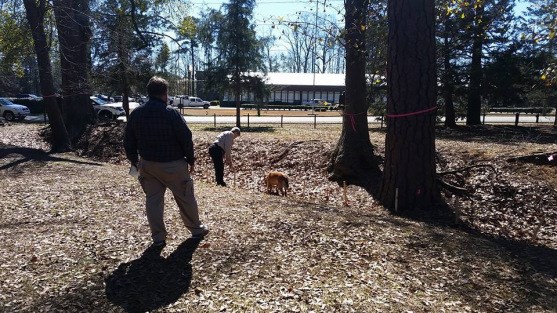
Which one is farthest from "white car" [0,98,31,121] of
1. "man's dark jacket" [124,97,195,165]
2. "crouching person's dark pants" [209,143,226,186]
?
"man's dark jacket" [124,97,195,165]

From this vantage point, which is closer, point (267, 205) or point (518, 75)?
point (267, 205)

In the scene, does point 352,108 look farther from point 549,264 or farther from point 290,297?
point 290,297

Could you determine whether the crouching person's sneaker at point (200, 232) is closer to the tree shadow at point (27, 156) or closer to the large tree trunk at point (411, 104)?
the large tree trunk at point (411, 104)

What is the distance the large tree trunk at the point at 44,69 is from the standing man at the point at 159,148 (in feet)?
33.6

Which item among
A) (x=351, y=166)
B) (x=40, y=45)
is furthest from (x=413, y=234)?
(x=40, y=45)

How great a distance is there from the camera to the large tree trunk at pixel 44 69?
523 inches

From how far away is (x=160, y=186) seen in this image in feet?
15.5

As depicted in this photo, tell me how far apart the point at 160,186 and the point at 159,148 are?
0.45 meters

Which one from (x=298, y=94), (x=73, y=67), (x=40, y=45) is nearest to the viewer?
(x=40, y=45)

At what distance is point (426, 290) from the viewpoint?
4109mm

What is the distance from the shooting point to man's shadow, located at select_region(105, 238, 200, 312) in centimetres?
379

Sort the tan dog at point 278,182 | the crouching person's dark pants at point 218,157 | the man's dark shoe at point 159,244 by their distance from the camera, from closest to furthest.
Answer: the man's dark shoe at point 159,244 → the tan dog at point 278,182 → the crouching person's dark pants at point 218,157

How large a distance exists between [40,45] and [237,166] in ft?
22.7

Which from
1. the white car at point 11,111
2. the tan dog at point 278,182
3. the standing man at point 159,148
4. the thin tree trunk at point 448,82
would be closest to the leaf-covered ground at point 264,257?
the standing man at point 159,148
